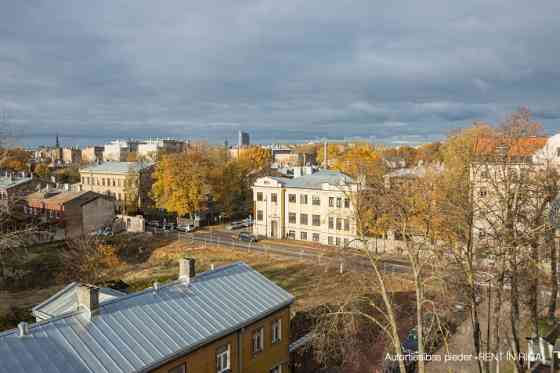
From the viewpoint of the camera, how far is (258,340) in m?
19.1

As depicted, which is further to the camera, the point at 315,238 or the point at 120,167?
the point at 120,167

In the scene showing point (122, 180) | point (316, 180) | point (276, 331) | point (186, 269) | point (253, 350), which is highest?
point (316, 180)

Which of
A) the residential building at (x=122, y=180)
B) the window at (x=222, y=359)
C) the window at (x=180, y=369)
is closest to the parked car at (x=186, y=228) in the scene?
the residential building at (x=122, y=180)

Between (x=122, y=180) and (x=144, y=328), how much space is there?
202 ft

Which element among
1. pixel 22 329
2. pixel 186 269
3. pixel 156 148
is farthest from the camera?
pixel 156 148

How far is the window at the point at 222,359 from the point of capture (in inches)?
665

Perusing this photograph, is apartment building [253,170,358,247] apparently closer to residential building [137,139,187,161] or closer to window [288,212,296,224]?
window [288,212,296,224]

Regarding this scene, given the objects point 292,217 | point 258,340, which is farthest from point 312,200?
point 258,340

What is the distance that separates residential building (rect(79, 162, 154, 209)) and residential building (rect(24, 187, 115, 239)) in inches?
252

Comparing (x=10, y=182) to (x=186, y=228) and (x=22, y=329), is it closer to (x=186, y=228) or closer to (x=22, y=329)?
(x=186, y=228)

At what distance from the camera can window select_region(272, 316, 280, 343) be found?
19984mm

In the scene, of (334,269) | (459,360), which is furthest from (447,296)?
(334,269)

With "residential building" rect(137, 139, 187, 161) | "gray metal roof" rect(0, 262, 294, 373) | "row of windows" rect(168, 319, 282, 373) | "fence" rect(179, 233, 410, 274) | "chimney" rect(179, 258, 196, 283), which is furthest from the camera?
"residential building" rect(137, 139, 187, 161)

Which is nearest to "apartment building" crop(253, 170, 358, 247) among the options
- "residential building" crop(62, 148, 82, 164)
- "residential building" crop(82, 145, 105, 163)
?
"residential building" crop(82, 145, 105, 163)
